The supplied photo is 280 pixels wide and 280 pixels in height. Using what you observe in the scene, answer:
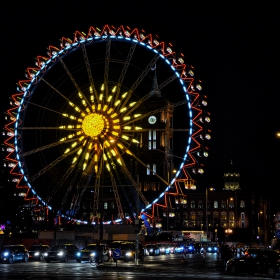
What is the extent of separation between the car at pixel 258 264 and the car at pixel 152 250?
103 feet

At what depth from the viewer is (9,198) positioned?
3752 inches

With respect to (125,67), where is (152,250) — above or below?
below

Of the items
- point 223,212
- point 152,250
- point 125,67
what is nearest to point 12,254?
point 125,67

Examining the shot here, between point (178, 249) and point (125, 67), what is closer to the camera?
point (125, 67)

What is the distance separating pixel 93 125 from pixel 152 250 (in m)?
17.3

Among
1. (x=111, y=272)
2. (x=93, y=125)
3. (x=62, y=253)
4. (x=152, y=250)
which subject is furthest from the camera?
(x=152, y=250)

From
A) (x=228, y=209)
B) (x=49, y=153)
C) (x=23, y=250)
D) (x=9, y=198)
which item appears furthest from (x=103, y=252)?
(x=228, y=209)

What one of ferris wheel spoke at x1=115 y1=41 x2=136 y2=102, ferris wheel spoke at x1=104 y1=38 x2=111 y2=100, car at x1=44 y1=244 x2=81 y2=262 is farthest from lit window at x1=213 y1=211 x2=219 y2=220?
car at x1=44 y1=244 x2=81 y2=262

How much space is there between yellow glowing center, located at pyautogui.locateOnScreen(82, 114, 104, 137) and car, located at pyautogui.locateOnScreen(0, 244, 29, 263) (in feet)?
48.3

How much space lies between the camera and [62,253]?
5544 cm

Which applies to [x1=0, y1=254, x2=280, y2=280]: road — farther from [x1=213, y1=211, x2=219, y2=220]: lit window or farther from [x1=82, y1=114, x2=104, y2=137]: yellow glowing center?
[x1=213, y1=211, x2=219, y2=220]: lit window

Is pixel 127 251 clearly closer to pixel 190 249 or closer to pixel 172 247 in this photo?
pixel 172 247

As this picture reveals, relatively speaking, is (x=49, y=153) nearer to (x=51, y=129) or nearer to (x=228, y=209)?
(x=51, y=129)

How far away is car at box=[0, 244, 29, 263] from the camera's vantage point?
52.8 metres
